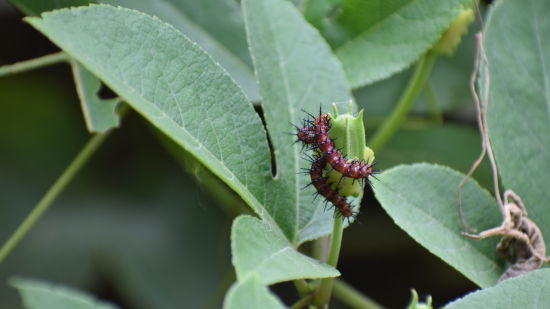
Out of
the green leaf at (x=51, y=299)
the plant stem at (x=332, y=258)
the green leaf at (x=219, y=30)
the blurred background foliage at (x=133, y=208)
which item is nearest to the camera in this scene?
the green leaf at (x=51, y=299)

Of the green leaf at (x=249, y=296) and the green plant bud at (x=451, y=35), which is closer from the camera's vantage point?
the green leaf at (x=249, y=296)

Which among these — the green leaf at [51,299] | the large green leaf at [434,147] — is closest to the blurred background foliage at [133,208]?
the large green leaf at [434,147]

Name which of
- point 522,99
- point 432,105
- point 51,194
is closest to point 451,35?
point 522,99

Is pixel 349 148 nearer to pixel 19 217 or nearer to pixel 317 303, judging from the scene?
pixel 317 303

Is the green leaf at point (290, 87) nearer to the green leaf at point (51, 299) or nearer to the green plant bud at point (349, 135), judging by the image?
the green plant bud at point (349, 135)

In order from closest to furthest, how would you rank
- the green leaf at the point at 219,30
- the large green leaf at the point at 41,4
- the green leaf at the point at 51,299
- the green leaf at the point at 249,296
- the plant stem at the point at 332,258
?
the green leaf at the point at 249,296 < the green leaf at the point at 51,299 < the plant stem at the point at 332,258 < the large green leaf at the point at 41,4 < the green leaf at the point at 219,30

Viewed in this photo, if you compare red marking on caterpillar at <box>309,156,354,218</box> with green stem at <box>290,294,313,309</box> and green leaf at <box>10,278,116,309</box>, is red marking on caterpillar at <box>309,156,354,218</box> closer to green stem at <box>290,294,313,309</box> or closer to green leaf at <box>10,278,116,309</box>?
green stem at <box>290,294,313,309</box>

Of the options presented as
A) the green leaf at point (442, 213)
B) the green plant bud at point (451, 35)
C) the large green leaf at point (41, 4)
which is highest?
the large green leaf at point (41, 4)
